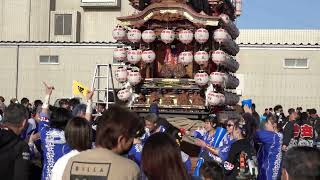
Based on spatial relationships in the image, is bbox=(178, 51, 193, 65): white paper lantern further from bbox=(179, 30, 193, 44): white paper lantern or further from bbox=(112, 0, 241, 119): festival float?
bbox=(179, 30, 193, 44): white paper lantern

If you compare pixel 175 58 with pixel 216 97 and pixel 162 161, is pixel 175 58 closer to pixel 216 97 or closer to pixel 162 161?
pixel 216 97

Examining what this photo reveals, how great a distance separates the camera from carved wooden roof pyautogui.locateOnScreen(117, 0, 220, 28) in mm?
19250

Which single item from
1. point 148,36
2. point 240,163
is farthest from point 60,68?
point 240,163

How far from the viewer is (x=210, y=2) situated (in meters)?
20.6

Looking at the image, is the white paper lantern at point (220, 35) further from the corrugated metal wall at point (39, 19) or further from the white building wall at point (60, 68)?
the corrugated metal wall at point (39, 19)

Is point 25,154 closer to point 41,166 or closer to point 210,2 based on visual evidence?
point 41,166

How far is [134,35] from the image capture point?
1988 centimetres

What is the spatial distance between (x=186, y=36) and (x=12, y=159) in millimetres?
14289

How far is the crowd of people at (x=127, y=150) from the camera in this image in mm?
3740

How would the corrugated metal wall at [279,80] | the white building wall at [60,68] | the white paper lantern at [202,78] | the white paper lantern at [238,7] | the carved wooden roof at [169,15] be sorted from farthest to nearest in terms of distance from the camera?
the white building wall at [60,68] → the corrugated metal wall at [279,80] → the white paper lantern at [238,7] → the carved wooden roof at [169,15] → the white paper lantern at [202,78]

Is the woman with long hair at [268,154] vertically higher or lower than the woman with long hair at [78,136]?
lower

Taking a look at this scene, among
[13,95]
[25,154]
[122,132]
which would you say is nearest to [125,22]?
[13,95]

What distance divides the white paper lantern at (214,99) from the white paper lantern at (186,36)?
6.47 feet

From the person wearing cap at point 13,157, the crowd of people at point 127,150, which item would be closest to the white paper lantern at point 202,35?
the crowd of people at point 127,150
